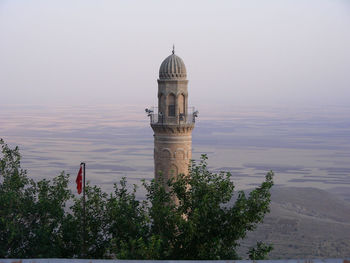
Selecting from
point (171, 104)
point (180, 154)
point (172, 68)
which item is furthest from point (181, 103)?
point (180, 154)

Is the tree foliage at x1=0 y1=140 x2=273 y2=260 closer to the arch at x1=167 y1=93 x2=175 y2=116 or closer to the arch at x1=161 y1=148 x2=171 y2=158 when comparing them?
the arch at x1=161 y1=148 x2=171 y2=158

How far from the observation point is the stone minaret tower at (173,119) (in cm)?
3778

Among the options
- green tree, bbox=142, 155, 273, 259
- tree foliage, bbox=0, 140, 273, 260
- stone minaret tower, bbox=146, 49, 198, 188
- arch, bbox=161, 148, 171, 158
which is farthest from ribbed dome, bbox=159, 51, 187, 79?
green tree, bbox=142, 155, 273, 259

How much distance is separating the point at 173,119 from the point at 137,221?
13.4 metres

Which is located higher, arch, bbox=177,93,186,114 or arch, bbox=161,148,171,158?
arch, bbox=177,93,186,114

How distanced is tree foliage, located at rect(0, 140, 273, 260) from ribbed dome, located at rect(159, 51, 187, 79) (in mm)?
12198

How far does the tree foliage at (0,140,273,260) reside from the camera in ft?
81.5

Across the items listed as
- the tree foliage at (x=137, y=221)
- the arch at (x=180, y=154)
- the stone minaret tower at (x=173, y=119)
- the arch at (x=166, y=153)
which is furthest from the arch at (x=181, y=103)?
the tree foliage at (x=137, y=221)

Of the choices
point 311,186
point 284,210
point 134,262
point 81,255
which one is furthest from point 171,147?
point 311,186

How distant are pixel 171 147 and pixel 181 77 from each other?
520 cm

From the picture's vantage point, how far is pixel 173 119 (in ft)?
125

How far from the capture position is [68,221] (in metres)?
27.1

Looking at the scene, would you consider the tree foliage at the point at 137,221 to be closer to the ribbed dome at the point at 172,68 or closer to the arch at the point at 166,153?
the arch at the point at 166,153

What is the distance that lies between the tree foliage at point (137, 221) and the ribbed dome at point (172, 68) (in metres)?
12.2
